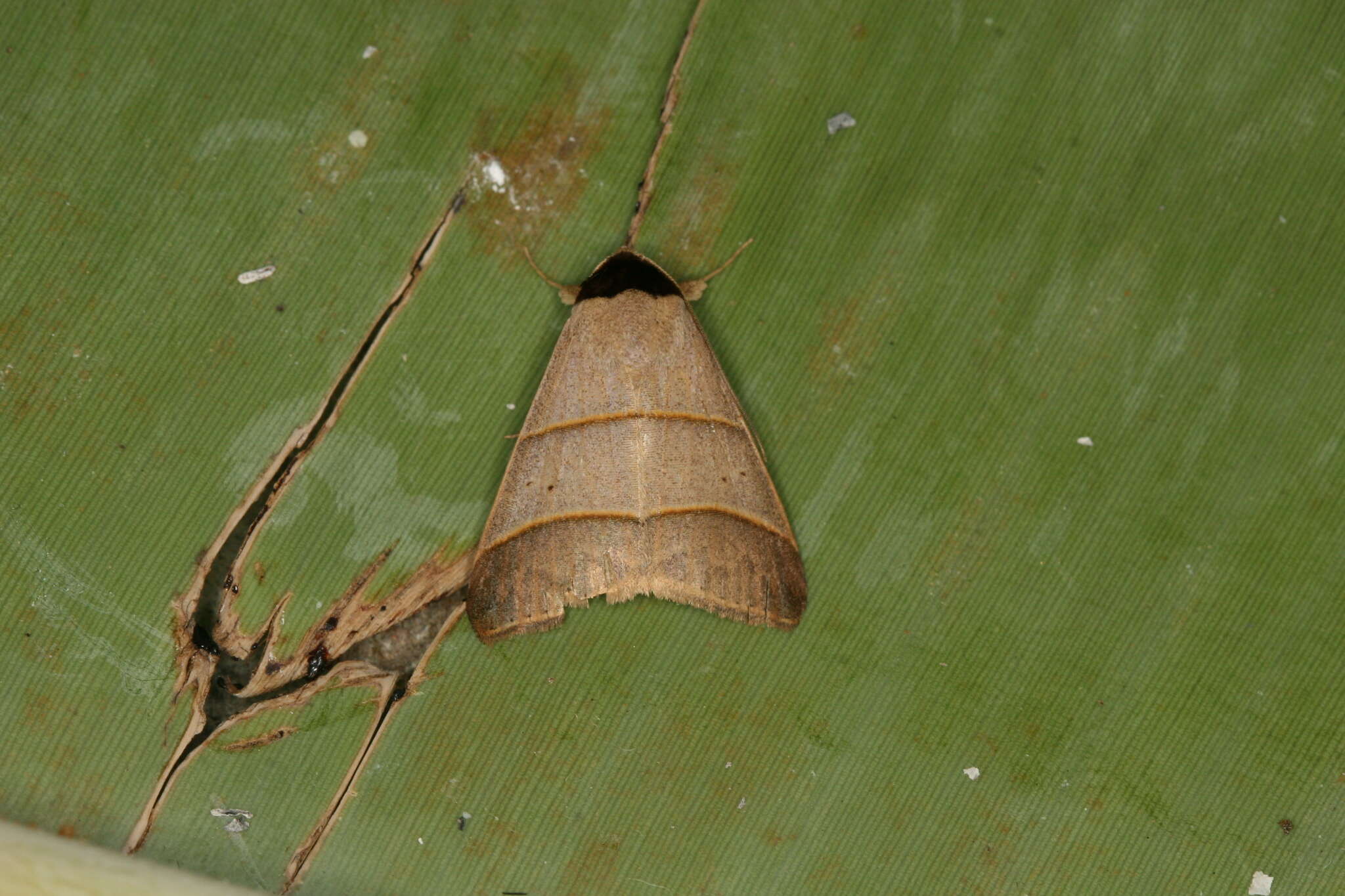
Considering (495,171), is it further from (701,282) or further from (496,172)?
(701,282)

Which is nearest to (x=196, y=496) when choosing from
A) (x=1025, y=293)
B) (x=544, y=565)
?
(x=544, y=565)

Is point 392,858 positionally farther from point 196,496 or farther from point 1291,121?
point 1291,121

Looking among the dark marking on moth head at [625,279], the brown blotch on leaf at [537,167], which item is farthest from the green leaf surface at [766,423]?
the dark marking on moth head at [625,279]

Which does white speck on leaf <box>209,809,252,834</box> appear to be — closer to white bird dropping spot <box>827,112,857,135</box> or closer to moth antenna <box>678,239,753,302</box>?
moth antenna <box>678,239,753,302</box>

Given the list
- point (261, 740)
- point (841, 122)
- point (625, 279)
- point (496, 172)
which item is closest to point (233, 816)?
point (261, 740)

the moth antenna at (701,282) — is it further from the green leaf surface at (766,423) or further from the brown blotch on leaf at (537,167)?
the brown blotch on leaf at (537,167)

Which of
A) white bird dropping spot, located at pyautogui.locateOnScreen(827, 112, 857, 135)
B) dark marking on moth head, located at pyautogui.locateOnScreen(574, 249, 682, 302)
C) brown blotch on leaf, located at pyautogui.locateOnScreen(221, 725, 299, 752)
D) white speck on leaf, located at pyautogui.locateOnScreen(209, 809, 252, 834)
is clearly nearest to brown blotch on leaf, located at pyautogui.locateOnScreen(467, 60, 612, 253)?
dark marking on moth head, located at pyautogui.locateOnScreen(574, 249, 682, 302)

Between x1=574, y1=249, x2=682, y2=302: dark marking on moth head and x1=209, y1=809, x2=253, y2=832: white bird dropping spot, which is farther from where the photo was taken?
x1=209, y1=809, x2=253, y2=832: white bird dropping spot

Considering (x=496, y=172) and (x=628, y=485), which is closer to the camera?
(x=628, y=485)
